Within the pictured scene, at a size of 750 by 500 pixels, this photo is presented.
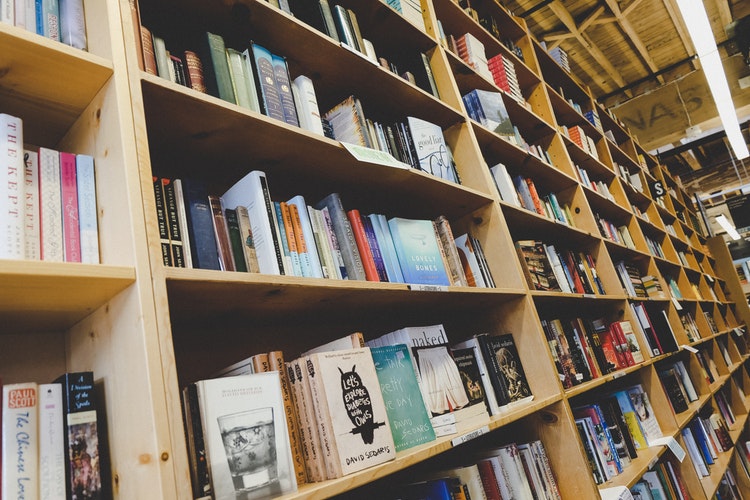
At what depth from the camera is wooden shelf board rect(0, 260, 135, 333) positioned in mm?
656

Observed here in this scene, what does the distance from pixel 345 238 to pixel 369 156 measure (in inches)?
9.7

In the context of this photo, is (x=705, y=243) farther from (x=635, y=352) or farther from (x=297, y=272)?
(x=297, y=272)

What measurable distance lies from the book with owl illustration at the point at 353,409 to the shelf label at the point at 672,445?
1.93 meters

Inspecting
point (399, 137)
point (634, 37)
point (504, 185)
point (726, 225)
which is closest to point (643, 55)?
point (634, 37)

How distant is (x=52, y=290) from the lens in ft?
2.40

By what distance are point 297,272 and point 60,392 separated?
51 cm

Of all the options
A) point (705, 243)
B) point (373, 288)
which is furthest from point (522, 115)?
point (705, 243)

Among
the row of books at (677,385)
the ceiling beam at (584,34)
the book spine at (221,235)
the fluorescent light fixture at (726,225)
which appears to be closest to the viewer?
the book spine at (221,235)

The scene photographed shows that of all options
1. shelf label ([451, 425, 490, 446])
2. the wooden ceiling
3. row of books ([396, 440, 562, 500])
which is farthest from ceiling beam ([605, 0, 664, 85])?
shelf label ([451, 425, 490, 446])

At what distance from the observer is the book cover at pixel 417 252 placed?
1.42m

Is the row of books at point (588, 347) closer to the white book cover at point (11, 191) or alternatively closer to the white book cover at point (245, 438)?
the white book cover at point (245, 438)

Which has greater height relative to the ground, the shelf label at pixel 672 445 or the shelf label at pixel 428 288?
the shelf label at pixel 428 288

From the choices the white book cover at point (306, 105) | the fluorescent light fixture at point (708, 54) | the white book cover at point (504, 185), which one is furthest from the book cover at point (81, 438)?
the fluorescent light fixture at point (708, 54)

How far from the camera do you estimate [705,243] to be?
6.59m
